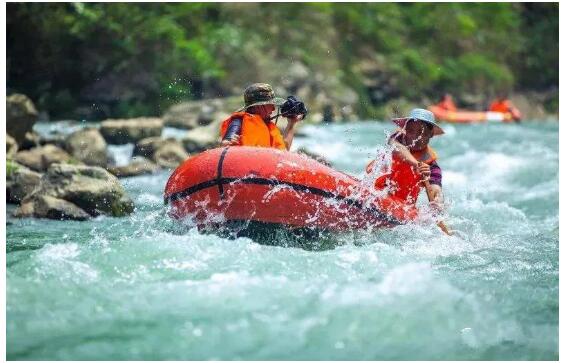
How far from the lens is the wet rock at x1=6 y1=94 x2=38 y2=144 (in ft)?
30.8

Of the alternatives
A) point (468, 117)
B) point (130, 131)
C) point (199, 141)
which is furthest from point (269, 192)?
point (468, 117)

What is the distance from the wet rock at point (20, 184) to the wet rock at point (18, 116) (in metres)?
1.84

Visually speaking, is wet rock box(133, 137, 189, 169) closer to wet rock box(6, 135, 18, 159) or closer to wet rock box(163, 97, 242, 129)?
wet rock box(6, 135, 18, 159)

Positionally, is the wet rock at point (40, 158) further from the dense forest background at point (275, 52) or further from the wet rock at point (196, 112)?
the dense forest background at point (275, 52)

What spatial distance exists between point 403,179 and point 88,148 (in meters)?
5.37

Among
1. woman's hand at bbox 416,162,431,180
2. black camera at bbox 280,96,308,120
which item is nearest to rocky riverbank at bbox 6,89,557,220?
black camera at bbox 280,96,308,120

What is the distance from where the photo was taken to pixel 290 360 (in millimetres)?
3459

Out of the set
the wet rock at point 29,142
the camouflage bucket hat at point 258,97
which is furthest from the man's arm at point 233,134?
the wet rock at point 29,142

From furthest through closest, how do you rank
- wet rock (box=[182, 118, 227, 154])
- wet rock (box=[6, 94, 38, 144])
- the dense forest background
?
the dense forest background < wet rock (box=[182, 118, 227, 154]) < wet rock (box=[6, 94, 38, 144])

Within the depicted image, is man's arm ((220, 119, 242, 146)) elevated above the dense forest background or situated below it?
below

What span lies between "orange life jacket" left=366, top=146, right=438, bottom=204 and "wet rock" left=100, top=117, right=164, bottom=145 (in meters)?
6.29

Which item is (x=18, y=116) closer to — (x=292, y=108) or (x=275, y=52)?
(x=292, y=108)

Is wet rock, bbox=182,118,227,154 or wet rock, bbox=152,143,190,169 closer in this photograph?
wet rock, bbox=152,143,190,169
